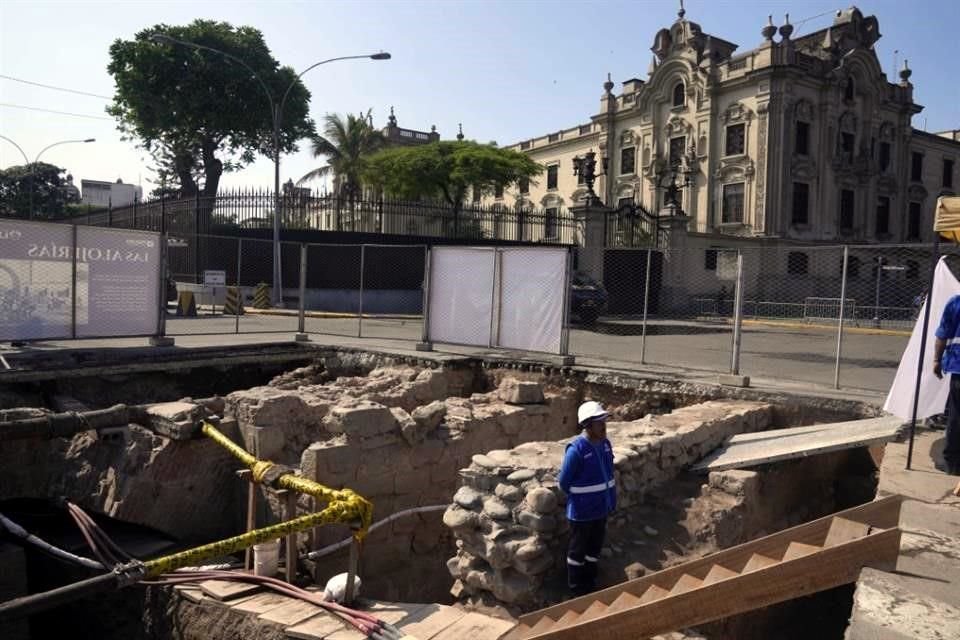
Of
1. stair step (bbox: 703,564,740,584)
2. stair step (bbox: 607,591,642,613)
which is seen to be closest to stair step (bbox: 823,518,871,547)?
stair step (bbox: 703,564,740,584)

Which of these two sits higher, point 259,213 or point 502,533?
point 259,213

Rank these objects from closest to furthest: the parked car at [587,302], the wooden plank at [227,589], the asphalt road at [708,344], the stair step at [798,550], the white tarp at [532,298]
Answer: the stair step at [798,550], the wooden plank at [227,589], the white tarp at [532,298], the asphalt road at [708,344], the parked car at [587,302]

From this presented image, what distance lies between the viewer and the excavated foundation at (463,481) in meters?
5.09

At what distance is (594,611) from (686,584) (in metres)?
0.60

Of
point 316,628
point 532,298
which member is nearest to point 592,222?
point 532,298

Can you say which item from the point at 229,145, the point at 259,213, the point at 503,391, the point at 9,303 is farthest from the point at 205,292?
the point at 229,145

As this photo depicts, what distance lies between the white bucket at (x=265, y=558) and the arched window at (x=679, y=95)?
38.0 meters

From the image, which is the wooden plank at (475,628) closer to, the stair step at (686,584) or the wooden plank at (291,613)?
the wooden plank at (291,613)

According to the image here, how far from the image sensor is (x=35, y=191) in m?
55.2

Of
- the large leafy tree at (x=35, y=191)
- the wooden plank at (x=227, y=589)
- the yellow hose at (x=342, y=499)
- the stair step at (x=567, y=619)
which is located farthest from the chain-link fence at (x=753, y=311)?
the large leafy tree at (x=35, y=191)

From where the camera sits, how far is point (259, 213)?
2475cm

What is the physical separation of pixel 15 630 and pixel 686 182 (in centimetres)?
3602

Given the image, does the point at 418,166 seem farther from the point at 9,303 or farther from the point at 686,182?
the point at 9,303

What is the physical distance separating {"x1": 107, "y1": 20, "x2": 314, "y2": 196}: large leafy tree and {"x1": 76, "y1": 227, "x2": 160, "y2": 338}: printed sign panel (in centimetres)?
2455
